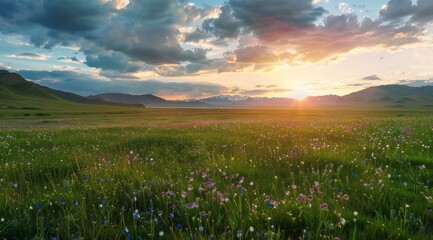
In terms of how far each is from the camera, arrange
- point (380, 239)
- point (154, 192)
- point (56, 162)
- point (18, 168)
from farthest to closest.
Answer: point (56, 162)
point (18, 168)
point (154, 192)
point (380, 239)

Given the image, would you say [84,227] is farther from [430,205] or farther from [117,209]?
[430,205]

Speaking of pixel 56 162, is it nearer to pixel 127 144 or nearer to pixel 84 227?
pixel 127 144

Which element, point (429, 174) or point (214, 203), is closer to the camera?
point (214, 203)

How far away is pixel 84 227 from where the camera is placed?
3902 millimetres

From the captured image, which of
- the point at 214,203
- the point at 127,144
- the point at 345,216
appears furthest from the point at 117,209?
the point at 127,144

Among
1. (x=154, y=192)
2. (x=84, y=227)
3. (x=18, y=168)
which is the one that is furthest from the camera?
(x=18, y=168)

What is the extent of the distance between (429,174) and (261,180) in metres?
3.52

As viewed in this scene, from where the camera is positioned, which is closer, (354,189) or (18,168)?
(354,189)

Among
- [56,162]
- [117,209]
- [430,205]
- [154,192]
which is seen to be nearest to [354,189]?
[430,205]

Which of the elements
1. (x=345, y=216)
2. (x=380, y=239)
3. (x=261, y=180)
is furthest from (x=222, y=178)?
(x=380, y=239)

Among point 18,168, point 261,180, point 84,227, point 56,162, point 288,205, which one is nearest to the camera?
point 84,227

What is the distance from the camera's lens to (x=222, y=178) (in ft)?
20.8

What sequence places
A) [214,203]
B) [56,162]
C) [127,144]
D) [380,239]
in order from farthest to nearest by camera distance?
[127,144] < [56,162] < [214,203] < [380,239]

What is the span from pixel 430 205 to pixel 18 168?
28.6ft
